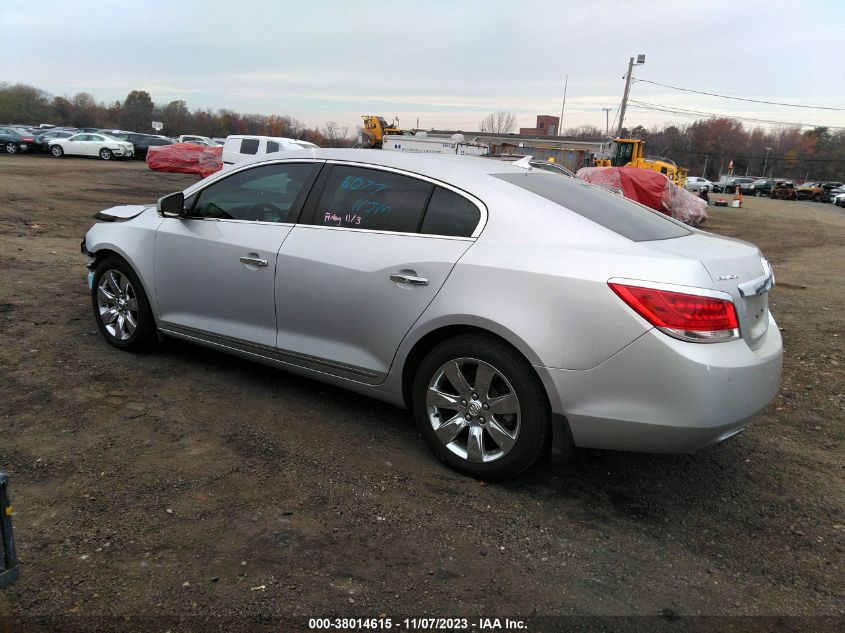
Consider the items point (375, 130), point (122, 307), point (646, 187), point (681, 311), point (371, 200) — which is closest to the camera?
point (681, 311)

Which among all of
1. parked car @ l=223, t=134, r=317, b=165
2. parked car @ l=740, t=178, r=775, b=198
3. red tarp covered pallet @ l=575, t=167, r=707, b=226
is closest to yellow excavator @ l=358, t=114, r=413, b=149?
parked car @ l=223, t=134, r=317, b=165

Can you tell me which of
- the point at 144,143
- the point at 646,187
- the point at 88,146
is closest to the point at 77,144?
the point at 88,146

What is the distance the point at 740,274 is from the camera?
3.08 m

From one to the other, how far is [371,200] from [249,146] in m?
19.1

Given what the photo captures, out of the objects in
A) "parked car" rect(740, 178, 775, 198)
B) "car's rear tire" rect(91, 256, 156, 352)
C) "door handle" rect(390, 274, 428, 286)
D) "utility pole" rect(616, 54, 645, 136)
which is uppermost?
"utility pole" rect(616, 54, 645, 136)

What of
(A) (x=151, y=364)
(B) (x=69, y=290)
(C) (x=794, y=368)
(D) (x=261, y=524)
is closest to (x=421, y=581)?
(D) (x=261, y=524)

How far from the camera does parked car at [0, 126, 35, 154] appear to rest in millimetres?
Result: 33562

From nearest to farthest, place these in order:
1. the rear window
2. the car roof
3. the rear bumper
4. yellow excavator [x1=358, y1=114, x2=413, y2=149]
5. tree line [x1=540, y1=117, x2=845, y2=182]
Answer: the rear bumper, the rear window, the car roof, yellow excavator [x1=358, y1=114, x2=413, y2=149], tree line [x1=540, y1=117, x2=845, y2=182]

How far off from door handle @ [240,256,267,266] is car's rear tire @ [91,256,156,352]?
1.13 meters

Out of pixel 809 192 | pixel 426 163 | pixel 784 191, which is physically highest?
pixel 426 163

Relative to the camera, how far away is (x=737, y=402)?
2.92 metres

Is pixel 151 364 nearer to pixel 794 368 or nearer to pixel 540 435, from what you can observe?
pixel 540 435

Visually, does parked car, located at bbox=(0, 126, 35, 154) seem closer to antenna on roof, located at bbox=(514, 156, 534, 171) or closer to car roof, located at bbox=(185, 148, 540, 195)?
car roof, located at bbox=(185, 148, 540, 195)

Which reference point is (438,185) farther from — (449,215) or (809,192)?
(809,192)
